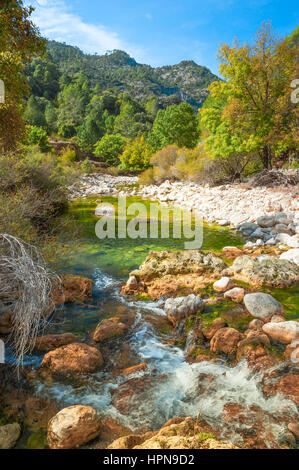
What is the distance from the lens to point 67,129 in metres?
66.7

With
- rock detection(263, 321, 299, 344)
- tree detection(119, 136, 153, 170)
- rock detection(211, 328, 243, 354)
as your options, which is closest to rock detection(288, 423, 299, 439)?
rock detection(211, 328, 243, 354)

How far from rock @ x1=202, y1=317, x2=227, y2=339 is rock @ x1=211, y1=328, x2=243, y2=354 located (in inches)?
7.5

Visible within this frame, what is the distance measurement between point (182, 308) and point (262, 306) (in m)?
1.45

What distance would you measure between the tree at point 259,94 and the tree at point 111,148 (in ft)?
135

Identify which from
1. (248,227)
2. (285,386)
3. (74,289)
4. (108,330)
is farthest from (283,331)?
(248,227)

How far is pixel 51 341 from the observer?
4.23 meters

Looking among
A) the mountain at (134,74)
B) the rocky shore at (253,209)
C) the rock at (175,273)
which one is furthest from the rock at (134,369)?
the mountain at (134,74)

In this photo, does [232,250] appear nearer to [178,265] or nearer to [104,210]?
[178,265]

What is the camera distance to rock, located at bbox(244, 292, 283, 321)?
187 inches

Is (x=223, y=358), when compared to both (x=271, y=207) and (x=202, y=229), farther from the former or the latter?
(x=271, y=207)

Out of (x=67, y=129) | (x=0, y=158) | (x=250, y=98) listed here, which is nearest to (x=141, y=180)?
(x=250, y=98)

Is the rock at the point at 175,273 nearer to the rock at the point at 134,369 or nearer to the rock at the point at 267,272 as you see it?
the rock at the point at 267,272

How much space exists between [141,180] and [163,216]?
1777 centimetres

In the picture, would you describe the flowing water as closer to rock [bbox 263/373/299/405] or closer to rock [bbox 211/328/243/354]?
rock [bbox 263/373/299/405]
